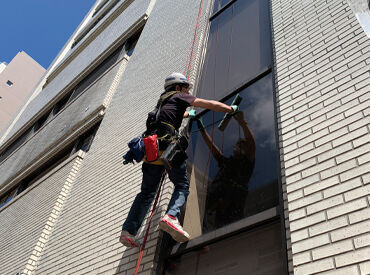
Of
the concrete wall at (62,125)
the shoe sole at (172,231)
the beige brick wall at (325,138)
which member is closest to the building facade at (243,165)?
the beige brick wall at (325,138)

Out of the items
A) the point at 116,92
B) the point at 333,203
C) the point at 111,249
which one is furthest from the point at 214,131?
the point at 116,92

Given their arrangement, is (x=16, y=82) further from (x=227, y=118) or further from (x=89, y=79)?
(x=227, y=118)

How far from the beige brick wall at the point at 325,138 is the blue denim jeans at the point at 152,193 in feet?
3.52

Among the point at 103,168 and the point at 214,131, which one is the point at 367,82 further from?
the point at 103,168

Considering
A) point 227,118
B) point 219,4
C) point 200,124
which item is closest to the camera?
point 227,118

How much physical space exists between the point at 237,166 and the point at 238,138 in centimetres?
41

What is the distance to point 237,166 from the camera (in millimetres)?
4066

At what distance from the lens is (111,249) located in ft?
14.6

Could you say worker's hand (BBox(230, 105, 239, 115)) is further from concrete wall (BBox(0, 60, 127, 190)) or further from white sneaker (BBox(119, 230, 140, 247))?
concrete wall (BBox(0, 60, 127, 190))

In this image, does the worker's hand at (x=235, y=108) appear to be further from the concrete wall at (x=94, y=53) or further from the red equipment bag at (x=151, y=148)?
the concrete wall at (x=94, y=53)

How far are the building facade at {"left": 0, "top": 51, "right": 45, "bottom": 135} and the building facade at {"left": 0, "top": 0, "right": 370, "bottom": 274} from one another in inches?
1117

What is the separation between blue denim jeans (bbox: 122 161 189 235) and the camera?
3809 millimetres

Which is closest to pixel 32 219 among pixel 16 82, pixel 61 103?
pixel 61 103

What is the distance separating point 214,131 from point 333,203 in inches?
90.3
